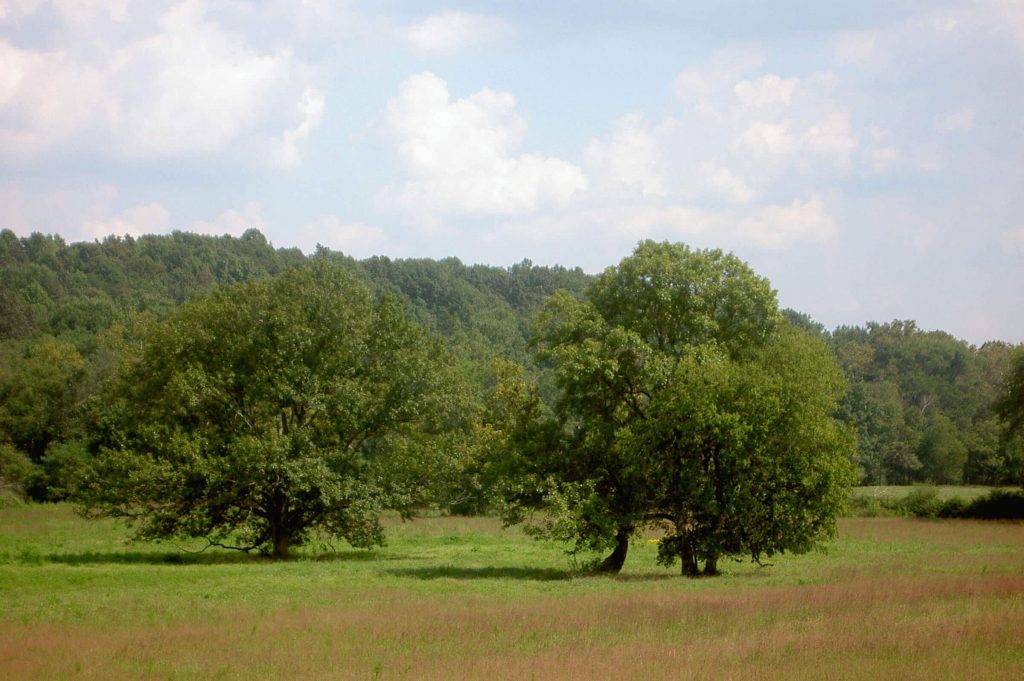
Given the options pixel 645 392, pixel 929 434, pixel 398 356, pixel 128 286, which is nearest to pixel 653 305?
pixel 645 392

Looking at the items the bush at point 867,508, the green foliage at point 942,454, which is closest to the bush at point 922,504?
the bush at point 867,508

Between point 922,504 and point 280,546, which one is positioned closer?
point 280,546

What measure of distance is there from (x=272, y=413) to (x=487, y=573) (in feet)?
38.0

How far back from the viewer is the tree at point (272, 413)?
3738 cm

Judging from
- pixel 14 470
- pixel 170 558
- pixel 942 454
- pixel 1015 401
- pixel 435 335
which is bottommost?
pixel 170 558

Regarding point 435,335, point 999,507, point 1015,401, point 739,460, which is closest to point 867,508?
point 999,507

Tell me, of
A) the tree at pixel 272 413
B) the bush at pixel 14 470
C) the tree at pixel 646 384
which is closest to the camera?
the tree at pixel 646 384

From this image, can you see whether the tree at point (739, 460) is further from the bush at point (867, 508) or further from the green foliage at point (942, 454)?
the green foliage at point (942, 454)

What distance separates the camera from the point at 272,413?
3869 centimetres

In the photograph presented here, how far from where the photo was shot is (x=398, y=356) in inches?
1609

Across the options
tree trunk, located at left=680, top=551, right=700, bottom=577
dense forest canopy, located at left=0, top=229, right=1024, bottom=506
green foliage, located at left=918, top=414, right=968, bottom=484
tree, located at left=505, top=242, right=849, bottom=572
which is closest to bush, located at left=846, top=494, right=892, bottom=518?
dense forest canopy, located at left=0, top=229, right=1024, bottom=506

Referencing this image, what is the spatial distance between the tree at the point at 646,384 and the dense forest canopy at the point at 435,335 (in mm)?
2504

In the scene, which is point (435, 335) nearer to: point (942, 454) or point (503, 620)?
point (503, 620)

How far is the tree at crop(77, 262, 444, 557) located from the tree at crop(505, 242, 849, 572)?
8.38m
